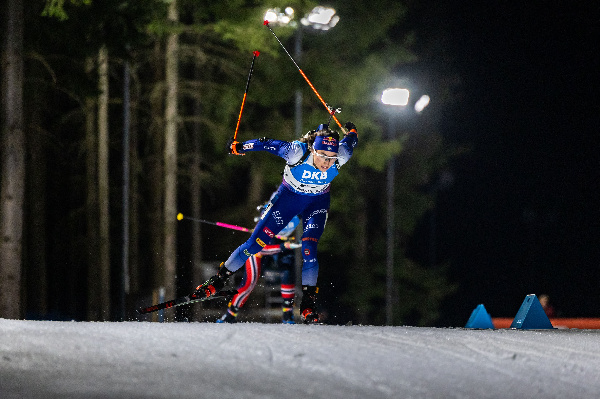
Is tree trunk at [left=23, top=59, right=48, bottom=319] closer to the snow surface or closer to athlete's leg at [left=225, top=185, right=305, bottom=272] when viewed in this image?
athlete's leg at [left=225, top=185, right=305, bottom=272]

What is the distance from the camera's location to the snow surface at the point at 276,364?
614 cm

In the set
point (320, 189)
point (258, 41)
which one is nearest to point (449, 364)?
point (320, 189)

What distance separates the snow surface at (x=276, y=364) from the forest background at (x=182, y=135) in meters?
8.59

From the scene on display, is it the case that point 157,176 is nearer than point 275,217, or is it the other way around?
point 275,217

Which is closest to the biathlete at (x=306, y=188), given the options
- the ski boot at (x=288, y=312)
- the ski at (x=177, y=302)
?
the ski at (x=177, y=302)

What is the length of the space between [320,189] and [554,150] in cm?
4392

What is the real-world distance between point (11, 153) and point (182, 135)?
58.4 ft

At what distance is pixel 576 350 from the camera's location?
8.66 m

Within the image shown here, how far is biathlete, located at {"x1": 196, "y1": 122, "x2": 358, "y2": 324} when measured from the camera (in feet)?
37.7

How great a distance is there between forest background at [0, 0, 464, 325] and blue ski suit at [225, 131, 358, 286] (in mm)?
5593

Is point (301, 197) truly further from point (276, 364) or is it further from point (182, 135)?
point (182, 135)

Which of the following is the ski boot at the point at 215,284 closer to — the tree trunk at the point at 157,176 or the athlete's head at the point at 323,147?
the athlete's head at the point at 323,147

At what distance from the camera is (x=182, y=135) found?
33500 millimetres

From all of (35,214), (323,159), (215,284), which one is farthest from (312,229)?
(35,214)
